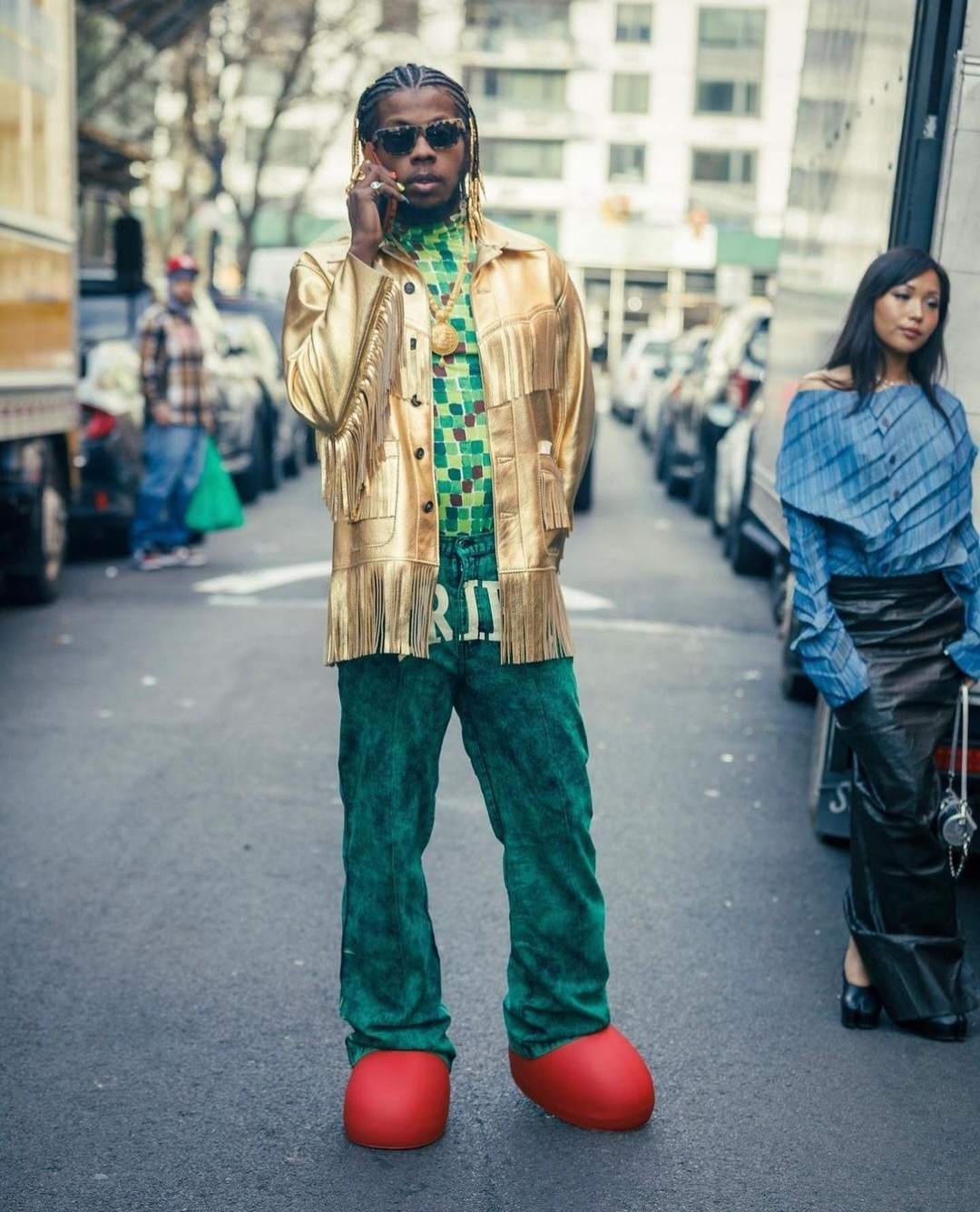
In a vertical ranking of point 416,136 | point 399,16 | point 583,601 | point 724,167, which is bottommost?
point 583,601

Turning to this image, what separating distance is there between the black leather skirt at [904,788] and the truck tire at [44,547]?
20.1ft

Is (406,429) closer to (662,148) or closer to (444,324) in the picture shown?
(444,324)

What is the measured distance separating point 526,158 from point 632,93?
4.56 metres

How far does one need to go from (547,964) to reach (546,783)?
363mm

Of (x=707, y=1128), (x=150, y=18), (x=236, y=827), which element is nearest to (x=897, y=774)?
(x=707, y=1128)

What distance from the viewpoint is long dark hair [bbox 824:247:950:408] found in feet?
13.0

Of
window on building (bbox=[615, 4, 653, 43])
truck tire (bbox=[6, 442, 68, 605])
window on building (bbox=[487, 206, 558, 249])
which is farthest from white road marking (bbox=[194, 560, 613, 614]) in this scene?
window on building (bbox=[615, 4, 653, 43])

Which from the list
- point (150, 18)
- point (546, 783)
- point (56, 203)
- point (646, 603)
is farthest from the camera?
point (150, 18)

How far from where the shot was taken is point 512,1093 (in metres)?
3.63

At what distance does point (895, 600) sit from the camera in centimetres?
397

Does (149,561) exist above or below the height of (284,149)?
below

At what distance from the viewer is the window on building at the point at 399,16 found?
2875 cm

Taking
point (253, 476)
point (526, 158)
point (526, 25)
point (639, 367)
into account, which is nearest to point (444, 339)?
point (253, 476)

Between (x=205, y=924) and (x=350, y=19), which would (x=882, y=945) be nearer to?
(x=205, y=924)
